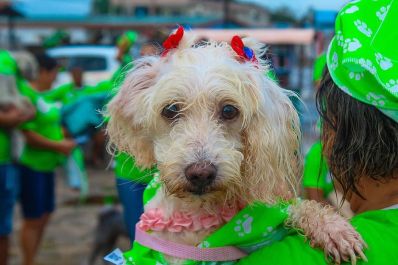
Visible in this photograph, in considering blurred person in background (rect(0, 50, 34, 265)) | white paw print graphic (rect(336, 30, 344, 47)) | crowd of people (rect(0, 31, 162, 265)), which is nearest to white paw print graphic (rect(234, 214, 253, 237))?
white paw print graphic (rect(336, 30, 344, 47))

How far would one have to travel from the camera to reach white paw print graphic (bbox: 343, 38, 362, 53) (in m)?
1.40

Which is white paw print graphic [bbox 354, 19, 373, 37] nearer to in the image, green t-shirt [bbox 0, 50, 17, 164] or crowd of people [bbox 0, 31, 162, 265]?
crowd of people [bbox 0, 31, 162, 265]

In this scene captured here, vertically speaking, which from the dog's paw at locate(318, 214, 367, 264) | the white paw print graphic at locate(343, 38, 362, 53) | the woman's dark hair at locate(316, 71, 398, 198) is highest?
the white paw print graphic at locate(343, 38, 362, 53)

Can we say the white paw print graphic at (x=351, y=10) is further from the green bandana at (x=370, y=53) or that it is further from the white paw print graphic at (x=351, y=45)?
the white paw print graphic at (x=351, y=45)

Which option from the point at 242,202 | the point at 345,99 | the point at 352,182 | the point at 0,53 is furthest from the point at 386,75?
the point at 0,53

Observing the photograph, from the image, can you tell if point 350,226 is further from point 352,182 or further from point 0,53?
point 0,53

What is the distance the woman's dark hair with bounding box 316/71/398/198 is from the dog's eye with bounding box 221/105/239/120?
0.83 ft

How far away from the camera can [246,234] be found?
161 centimetres

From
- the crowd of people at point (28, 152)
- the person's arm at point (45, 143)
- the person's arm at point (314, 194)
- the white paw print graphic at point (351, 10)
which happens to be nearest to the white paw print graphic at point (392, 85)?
the white paw print graphic at point (351, 10)

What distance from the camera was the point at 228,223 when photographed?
165 cm

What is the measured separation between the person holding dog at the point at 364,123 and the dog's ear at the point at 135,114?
513mm

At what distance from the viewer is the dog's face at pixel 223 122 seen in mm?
1576

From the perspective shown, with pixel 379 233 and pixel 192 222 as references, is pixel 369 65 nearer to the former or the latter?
pixel 379 233

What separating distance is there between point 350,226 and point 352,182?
13cm
